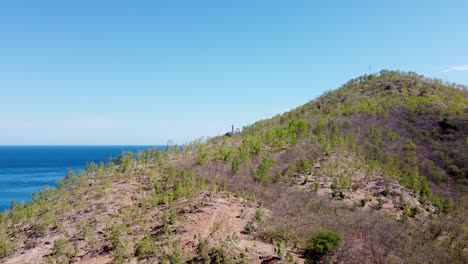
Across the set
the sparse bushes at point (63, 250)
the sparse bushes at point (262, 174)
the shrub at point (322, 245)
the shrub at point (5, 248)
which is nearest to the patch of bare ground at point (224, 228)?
the shrub at point (322, 245)

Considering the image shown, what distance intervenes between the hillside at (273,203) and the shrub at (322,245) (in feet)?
0.11

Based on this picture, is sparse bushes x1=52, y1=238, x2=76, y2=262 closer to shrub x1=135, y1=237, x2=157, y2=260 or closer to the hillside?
the hillside

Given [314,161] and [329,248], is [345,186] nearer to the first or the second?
[314,161]

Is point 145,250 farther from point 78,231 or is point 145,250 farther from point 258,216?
point 258,216

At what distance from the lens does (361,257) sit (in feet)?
32.9

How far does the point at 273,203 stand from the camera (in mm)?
14047

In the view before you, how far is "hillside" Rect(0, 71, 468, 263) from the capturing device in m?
10.6

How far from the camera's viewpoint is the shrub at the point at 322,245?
9.99 meters

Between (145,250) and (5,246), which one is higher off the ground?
(145,250)

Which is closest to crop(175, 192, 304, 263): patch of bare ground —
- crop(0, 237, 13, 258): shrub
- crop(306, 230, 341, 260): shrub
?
crop(306, 230, 341, 260): shrub

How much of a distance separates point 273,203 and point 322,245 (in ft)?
13.7

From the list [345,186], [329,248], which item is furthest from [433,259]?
[345,186]

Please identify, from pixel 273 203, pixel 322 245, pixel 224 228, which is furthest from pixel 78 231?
pixel 322 245

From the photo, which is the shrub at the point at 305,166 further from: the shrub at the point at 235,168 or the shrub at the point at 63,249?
the shrub at the point at 63,249
